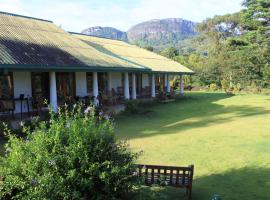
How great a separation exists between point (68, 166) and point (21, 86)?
44.9ft

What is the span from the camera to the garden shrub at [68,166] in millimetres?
5199

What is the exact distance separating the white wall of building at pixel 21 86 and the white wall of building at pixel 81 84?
398 centimetres

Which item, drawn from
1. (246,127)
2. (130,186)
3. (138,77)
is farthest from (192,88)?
(130,186)

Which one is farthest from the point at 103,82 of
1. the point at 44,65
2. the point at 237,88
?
the point at 237,88

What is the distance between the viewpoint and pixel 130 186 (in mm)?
5520

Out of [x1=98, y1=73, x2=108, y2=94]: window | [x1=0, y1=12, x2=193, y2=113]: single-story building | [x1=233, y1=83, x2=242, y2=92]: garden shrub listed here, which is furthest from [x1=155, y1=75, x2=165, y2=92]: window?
[x1=233, y1=83, x2=242, y2=92]: garden shrub

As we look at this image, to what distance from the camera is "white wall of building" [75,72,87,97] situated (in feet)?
73.0

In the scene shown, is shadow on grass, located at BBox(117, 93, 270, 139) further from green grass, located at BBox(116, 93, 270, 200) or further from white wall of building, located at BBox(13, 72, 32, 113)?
white wall of building, located at BBox(13, 72, 32, 113)

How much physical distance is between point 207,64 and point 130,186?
47.8 metres

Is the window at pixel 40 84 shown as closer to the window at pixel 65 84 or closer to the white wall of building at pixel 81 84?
the window at pixel 65 84

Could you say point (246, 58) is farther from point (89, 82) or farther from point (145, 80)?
point (89, 82)

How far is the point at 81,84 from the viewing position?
2255 cm

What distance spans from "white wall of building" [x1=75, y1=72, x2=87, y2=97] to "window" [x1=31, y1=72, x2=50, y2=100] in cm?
262

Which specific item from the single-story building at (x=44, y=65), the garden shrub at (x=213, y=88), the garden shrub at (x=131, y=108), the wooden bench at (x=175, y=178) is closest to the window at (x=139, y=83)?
the single-story building at (x=44, y=65)
